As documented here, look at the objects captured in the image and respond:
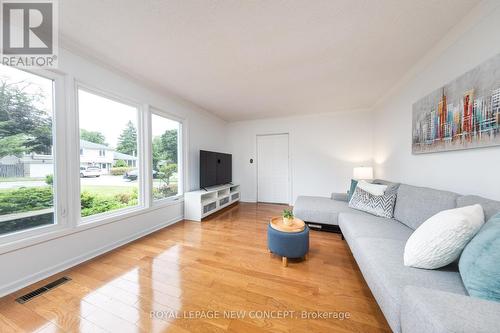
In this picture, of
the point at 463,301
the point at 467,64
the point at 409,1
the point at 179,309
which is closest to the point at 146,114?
the point at 179,309

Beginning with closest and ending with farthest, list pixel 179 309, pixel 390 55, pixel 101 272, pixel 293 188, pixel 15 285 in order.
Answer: pixel 179 309
pixel 15 285
pixel 101 272
pixel 390 55
pixel 293 188

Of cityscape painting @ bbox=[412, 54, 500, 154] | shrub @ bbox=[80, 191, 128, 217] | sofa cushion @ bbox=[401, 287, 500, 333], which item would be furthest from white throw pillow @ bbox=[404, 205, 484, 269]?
shrub @ bbox=[80, 191, 128, 217]

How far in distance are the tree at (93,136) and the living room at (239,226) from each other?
0.01 metres

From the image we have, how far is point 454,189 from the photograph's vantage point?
5.54 feet

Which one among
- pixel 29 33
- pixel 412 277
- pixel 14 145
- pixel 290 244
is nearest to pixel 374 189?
pixel 290 244

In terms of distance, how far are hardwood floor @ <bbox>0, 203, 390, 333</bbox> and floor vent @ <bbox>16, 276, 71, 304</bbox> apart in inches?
1.8

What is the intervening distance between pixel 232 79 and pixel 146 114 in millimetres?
1430

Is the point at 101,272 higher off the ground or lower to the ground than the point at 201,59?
lower

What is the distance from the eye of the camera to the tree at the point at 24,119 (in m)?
1.55

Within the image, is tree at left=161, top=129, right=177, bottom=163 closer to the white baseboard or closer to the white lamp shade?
the white baseboard

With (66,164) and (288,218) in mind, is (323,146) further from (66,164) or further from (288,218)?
(66,164)

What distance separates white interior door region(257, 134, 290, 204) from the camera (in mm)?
4688

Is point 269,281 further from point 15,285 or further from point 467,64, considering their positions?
point 467,64

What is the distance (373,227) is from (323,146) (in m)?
2.80
